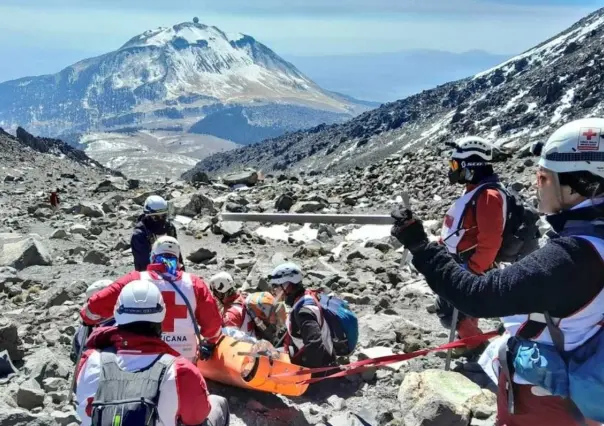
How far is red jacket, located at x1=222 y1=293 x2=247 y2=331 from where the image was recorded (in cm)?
758

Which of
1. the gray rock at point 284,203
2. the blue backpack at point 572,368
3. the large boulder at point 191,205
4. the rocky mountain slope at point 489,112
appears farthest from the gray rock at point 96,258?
the rocky mountain slope at point 489,112

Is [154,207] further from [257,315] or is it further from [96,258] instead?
[96,258]

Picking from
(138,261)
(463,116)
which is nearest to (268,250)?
(138,261)

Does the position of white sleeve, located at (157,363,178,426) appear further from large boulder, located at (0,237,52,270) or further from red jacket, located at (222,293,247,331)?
large boulder, located at (0,237,52,270)

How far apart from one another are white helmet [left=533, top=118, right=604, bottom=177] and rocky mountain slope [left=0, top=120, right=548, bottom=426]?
3.04 m

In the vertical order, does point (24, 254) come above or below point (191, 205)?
above

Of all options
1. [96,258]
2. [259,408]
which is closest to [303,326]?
[259,408]

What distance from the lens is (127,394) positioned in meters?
3.77

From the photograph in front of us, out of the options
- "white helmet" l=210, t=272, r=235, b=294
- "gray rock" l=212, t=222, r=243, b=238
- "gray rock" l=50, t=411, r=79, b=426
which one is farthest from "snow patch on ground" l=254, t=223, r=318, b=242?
"gray rock" l=50, t=411, r=79, b=426

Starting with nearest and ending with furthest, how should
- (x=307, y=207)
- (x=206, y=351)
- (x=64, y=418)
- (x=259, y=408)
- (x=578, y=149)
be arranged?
(x=578, y=149), (x=64, y=418), (x=259, y=408), (x=206, y=351), (x=307, y=207)

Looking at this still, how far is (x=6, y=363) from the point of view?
23.7ft

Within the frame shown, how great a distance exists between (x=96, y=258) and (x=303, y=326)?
27.3 feet

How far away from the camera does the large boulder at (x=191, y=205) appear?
740 inches

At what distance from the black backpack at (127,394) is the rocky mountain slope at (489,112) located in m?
44.4
